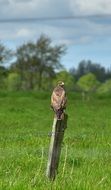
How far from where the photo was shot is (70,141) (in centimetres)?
1515

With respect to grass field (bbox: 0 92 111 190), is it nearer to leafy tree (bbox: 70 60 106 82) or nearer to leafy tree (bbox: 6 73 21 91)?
leafy tree (bbox: 6 73 21 91)

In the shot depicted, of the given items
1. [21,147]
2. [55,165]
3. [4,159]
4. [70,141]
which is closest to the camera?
[55,165]

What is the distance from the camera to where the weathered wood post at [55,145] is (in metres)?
8.65

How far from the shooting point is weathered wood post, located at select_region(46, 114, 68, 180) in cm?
865

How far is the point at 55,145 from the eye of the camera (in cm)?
Result: 867

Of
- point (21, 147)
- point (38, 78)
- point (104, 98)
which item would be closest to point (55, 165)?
point (21, 147)

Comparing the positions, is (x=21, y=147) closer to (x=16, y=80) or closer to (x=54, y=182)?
(x=54, y=182)

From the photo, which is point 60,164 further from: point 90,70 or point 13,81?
point 90,70

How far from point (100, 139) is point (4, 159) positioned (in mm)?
5132

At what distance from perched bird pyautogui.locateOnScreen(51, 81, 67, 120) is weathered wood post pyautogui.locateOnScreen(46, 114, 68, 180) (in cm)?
10

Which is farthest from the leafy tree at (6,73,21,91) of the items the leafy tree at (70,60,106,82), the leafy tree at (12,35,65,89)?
the leafy tree at (70,60,106,82)

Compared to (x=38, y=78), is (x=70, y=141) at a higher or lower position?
lower

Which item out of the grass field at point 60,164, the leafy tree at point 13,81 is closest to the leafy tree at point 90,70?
the leafy tree at point 13,81

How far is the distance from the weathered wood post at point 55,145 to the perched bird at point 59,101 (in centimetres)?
10
